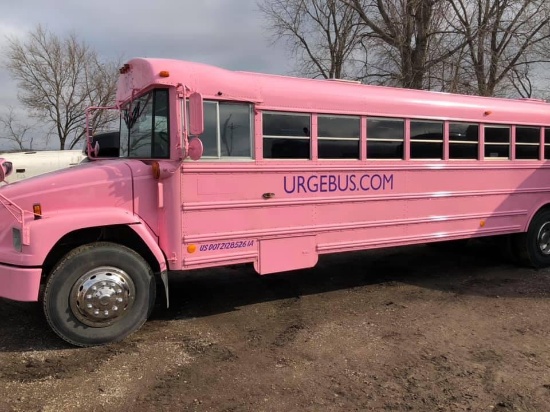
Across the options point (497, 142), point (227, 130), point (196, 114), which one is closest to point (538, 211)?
point (497, 142)

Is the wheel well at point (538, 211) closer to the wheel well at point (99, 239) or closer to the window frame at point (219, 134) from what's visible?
the window frame at point (219, 134)

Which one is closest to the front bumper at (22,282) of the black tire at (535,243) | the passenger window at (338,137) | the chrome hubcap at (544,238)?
the passenger window at (338,137)

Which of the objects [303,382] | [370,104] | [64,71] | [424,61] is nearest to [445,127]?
[370,104]

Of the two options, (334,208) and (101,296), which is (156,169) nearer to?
(101,296)

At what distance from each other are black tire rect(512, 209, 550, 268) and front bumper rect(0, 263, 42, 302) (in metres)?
6.34

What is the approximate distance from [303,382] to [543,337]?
2451 mm

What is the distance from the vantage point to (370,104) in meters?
5.65

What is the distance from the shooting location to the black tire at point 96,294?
13.8 ft

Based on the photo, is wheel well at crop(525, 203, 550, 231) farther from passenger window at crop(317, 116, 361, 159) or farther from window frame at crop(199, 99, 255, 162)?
window frame at crop(199, 99, 255, 162)

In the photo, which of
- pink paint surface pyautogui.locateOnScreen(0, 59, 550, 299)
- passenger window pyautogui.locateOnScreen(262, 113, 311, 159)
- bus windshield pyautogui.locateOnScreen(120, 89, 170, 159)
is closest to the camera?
pink paint surface pyautogui.locateOnScreen(0, 59, 550, 299)

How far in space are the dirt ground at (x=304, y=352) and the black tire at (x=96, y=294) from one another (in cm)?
16

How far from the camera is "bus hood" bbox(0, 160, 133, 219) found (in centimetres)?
423

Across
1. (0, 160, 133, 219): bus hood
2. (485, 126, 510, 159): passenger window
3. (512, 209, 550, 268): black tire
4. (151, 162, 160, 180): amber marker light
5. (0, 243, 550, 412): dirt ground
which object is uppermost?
(485, 126, 510, 159): passenger window

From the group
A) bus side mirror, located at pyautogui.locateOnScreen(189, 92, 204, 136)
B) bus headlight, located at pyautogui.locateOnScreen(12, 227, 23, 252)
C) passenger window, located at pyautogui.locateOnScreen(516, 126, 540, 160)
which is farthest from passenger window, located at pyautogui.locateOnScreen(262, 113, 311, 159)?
passenger window, located at pyautogui.locateOnScreen(516, 126, 540, 160)
